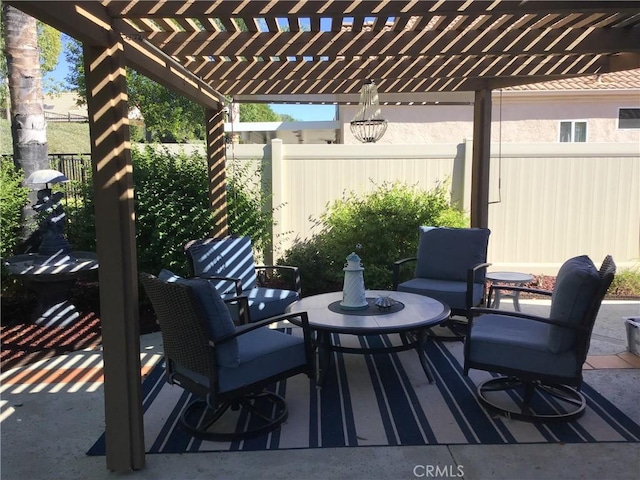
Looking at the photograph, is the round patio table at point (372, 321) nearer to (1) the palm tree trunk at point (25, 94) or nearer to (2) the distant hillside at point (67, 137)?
(1) the palm tree trunk at point (25, 94)

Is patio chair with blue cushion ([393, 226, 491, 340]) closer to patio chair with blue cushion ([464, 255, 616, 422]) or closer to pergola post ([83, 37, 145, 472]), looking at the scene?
patio chair with blue cushion ([464, 255, 616, 422])

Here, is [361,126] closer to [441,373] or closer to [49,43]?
[441,373]

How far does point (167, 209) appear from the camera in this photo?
577cm

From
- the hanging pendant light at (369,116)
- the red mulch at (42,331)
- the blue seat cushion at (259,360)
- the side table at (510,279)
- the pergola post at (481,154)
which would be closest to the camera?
the blue seat cushion at (259,360)

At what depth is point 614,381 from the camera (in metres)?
3.77

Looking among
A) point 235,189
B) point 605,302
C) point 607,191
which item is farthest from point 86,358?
point 607,191

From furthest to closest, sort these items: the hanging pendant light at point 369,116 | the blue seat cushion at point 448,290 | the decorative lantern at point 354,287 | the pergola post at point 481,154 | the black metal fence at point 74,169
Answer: the black metal fence at point 74,169
the pergola post at point 481,154
the blue seat cushion at point 448,290
the hanging pendant light at point 369,116
the decorative lantern at point 354,287

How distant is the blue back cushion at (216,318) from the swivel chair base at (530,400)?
166cm

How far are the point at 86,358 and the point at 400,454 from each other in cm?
285

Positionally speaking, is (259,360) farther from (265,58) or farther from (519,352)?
(265,58)

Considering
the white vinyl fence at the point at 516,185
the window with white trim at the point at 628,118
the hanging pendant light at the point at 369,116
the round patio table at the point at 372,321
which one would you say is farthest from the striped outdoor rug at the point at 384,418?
the window with white trim at the point at 628,118

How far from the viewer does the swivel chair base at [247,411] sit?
300cm

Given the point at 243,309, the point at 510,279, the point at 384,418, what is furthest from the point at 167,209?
the point at 510,279

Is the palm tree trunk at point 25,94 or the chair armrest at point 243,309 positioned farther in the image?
the palm tree trunk at point 25,94
